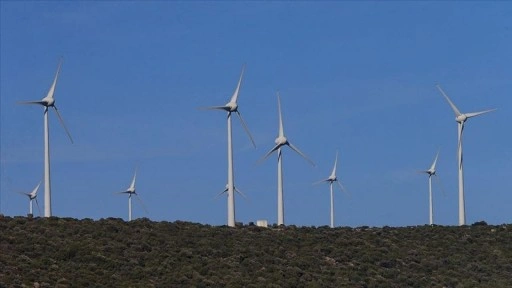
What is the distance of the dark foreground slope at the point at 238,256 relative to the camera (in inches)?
2776

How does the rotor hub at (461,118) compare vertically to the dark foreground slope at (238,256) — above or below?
above

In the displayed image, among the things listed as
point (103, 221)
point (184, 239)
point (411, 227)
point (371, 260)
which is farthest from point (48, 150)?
point (411, 227)

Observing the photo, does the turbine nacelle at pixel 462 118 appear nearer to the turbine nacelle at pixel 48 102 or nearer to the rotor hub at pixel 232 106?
the rotor hub at pixel 232 106

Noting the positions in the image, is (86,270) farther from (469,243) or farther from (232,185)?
(469,243)

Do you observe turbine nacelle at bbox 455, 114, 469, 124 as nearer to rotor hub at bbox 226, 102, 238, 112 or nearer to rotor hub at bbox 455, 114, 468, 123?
rotor hub at bbox 455, 114, 468, 123

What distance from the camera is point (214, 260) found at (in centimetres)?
7806

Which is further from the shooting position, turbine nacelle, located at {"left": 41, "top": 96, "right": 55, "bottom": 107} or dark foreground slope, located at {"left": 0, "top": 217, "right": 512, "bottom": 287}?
turbine nacelle, located at {"left": 41, "top": 96, "right": 55, "bottom": 107}

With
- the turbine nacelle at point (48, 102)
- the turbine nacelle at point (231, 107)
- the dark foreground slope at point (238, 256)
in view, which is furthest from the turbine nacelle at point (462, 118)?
the turbine nacelle at point (48, 102)

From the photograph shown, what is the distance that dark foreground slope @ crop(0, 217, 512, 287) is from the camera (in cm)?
7050

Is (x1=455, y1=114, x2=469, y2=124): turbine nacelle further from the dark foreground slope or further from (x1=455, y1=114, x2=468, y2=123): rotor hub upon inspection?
the dark foreground slope

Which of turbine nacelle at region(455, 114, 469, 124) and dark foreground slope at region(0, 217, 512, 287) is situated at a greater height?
turbine nacelle at region(455, 114, 469, 124)

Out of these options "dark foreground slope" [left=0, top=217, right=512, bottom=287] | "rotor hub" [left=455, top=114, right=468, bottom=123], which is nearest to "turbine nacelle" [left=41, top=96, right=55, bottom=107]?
"dark foreground slope" [left=0, top=217, right=512, bottom=287]

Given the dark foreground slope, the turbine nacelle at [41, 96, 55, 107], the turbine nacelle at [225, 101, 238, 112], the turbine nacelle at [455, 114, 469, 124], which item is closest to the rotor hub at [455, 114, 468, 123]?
the turbine nacelle at [455, 114, 469, 124]

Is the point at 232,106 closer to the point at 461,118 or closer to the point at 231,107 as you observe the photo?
the point at 231,107
